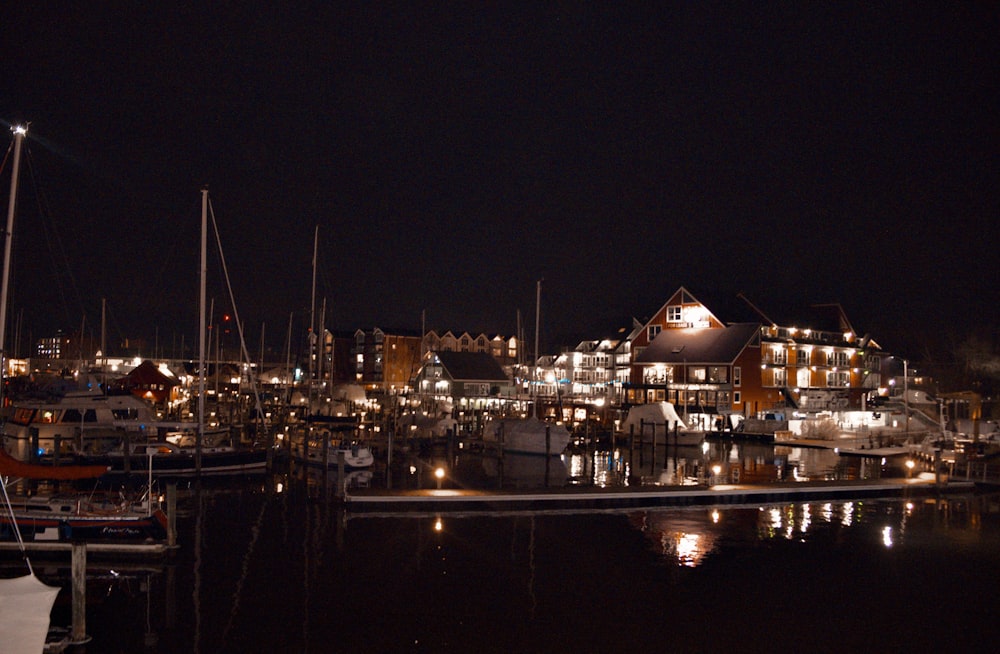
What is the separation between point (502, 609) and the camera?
18297 mm

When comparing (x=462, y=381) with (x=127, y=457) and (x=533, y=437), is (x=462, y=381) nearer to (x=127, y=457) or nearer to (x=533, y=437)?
(x=533, y=437)

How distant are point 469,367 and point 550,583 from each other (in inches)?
2636

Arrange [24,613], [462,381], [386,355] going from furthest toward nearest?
[386,355] → [462,381] → [24,613]

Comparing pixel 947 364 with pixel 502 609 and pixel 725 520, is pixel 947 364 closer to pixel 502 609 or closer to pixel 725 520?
pixel 725 520

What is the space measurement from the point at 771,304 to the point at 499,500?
5713 cm

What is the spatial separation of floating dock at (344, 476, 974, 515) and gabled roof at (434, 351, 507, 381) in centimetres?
5323

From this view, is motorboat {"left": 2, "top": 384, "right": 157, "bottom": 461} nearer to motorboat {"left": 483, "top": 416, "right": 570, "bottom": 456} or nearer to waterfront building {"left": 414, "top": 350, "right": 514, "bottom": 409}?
motorboat {"left": 483, "top": 416, "right": 570, "bottom": 456}

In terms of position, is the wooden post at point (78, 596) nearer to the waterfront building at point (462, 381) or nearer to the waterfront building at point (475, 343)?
the waterfront building at point (462, 381)

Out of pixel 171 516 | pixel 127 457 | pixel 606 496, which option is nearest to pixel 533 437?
pixel 606 496

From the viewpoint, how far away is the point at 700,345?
73188 mm

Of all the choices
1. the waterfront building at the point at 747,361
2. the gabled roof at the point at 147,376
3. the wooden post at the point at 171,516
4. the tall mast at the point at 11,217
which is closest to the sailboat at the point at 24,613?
the wooden post at the point at 171,516

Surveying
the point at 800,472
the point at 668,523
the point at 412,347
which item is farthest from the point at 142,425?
the point at 412,347

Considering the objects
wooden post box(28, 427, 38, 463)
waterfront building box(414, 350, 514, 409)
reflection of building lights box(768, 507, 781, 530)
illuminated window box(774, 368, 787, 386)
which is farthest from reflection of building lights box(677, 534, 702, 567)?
waterfront building box(414, 350, 514, 409)

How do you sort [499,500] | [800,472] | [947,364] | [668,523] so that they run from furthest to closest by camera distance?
[947,364]
[800,472]
[499,500]
[668,523]
